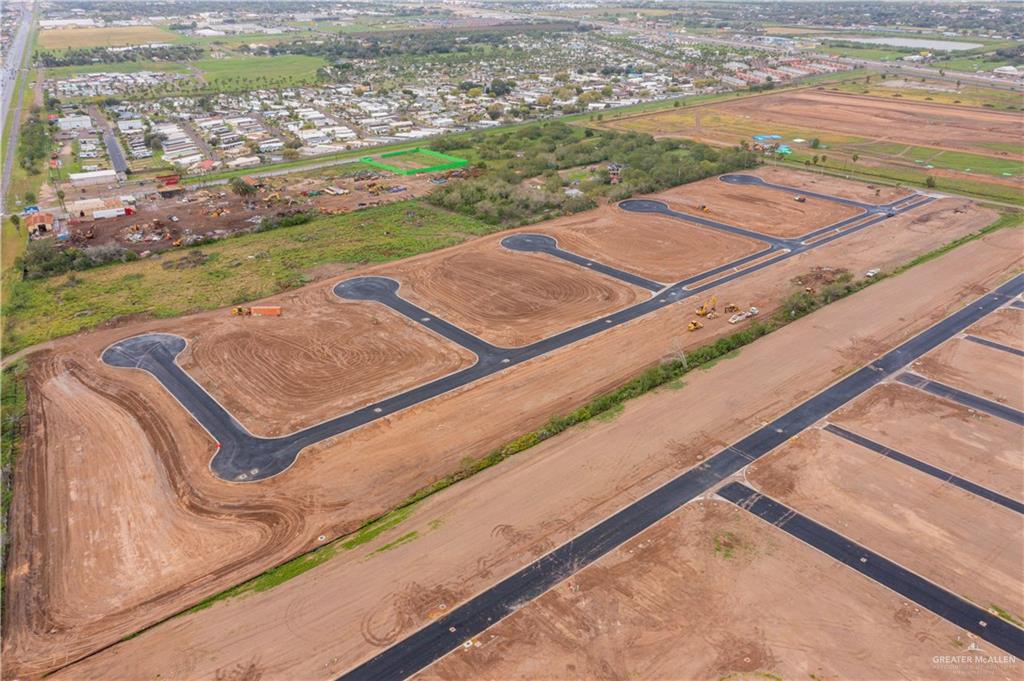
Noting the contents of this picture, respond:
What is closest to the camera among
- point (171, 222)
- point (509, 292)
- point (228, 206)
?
point (509, 292)

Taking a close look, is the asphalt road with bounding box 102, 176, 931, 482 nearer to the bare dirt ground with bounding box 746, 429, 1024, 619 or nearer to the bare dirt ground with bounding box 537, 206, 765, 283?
the bare dirt ground with bounding box 537, 206, 765, 283

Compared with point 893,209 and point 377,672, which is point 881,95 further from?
point 377,672

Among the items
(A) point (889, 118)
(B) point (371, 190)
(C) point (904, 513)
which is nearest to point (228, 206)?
(B) point (371, 190)

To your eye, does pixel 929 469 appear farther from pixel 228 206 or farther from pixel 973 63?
pixel 973 63

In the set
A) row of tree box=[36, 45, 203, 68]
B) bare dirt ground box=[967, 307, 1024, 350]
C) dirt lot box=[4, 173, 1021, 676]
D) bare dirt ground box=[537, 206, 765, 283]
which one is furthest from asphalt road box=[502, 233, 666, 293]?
row of tree box=[36, 45, 203, 68]

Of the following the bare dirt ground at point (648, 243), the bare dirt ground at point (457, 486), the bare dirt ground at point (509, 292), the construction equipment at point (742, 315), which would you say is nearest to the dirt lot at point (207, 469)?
the bare dirt ground at point (457, 486)

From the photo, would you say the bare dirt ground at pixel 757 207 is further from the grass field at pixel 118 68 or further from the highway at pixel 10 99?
the grass field at pixel 118 68
